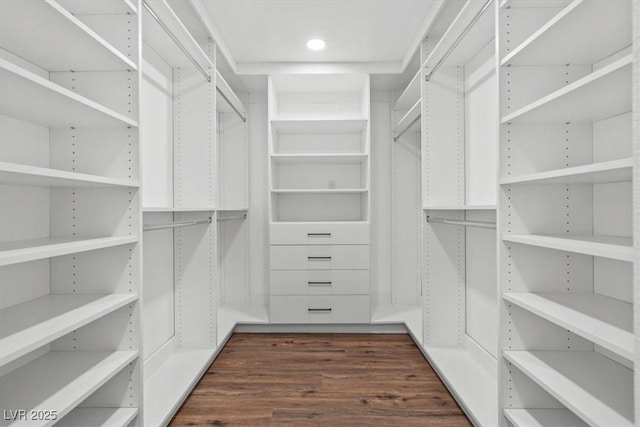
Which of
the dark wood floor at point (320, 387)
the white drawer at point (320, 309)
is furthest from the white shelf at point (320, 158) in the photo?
the dark wood floor at point (320, 387)

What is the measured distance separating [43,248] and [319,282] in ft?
7.27

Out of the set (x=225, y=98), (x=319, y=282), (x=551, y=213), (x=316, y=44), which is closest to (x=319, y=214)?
(x=319, y=282)

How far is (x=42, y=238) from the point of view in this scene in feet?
4.58

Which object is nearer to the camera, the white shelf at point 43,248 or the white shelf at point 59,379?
the white shelf at point 43,248

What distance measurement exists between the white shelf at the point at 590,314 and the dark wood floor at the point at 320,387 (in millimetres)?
808

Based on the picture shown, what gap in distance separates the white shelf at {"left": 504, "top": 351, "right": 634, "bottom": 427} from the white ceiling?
2087 mm

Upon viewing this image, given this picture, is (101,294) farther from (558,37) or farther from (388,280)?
(388,280)

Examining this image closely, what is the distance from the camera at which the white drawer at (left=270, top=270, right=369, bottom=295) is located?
3.05 meters

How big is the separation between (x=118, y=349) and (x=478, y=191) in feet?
7.33

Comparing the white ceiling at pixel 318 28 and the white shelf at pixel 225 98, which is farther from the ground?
the white ceiling at pixel 318 28

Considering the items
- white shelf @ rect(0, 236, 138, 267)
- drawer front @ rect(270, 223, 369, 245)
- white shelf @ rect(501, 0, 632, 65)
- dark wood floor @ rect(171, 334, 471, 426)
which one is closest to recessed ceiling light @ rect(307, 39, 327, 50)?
drawer front @ rect(270, 223, 369, 245)

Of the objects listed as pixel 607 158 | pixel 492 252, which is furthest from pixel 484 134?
pixel 607 158

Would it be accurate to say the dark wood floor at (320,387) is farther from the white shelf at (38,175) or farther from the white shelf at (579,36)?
the white shelf at (579,36)

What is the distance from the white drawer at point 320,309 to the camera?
3.04 meters
